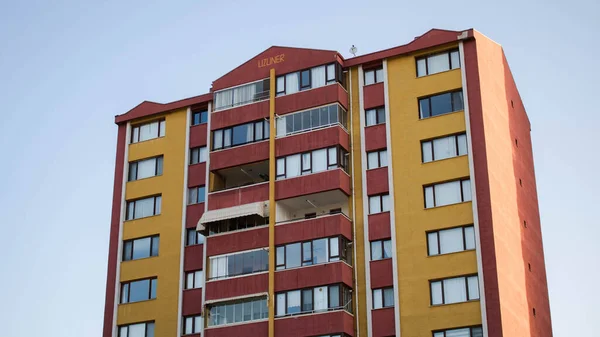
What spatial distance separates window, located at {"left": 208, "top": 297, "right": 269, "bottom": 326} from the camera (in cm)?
6481

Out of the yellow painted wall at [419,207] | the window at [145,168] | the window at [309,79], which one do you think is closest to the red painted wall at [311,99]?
the window at [309,79]

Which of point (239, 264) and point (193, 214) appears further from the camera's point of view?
point (193, 214)

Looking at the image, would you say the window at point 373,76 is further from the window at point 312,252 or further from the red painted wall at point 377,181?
the window at point 312,252

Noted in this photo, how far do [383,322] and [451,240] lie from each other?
6611 millimetres

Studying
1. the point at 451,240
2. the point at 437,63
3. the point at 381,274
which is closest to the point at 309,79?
the point at 437,63

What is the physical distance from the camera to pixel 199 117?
7456 cm

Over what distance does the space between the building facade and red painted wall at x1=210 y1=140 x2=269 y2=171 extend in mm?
121

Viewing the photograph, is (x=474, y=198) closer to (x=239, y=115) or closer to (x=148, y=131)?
(x=239, y=115)

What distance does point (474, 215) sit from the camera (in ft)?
202

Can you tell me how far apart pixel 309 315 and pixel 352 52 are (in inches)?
786

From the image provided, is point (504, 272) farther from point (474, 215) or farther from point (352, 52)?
point (352, 52)

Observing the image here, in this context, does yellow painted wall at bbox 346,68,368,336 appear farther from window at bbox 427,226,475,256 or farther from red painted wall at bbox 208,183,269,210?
red painted wall at bbox 208,183,269,210

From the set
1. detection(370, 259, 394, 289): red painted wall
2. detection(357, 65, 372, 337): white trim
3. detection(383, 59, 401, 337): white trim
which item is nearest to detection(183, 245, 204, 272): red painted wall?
detection(357, 65, 372, 337): white trim

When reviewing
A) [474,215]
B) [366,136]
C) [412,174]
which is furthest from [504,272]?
[366,136]
